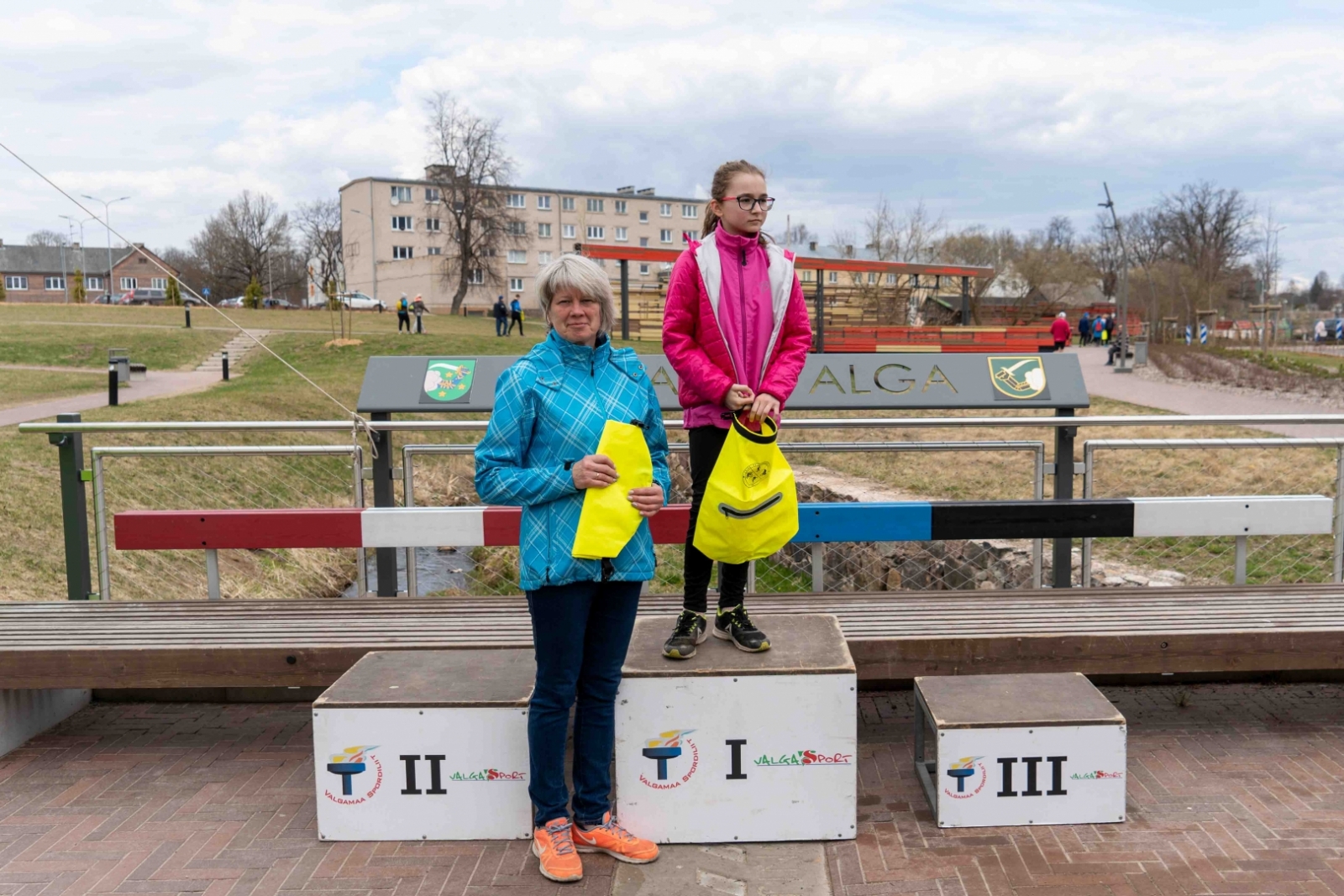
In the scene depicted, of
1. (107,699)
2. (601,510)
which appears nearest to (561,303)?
(601,510)

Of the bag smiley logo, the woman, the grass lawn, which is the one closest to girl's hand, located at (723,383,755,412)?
the bag smiley logo

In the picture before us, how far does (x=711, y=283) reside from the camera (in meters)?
3.78

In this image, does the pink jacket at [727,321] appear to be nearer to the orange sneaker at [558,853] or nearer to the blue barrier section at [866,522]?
the blue barrier section at [866,522]

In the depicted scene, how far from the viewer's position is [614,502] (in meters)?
3.23

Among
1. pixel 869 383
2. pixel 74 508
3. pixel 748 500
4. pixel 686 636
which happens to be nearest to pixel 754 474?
pixel 748 500

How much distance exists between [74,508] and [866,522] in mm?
3867

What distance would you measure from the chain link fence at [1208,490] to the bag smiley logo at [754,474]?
8.47ft

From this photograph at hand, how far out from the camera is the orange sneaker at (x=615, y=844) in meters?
3.54

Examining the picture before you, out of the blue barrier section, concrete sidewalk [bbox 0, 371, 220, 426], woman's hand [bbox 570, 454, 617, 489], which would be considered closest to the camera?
woman's hand [bbox 570, 454, 617, 489]

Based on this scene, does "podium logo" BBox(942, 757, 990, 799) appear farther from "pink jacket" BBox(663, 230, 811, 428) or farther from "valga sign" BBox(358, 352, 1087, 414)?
"valga sign" BBox(358, 352, 1087, 414)

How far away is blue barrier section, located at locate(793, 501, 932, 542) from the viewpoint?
16.4 ft

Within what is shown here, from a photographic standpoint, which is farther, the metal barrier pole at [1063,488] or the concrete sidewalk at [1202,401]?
the concrete sidewalk at [1202,401]

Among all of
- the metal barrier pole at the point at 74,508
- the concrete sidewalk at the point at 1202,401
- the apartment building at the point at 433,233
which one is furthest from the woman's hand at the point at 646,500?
the apartment building at the point at 433,233

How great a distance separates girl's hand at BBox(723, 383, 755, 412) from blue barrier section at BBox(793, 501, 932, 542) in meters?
1.38
